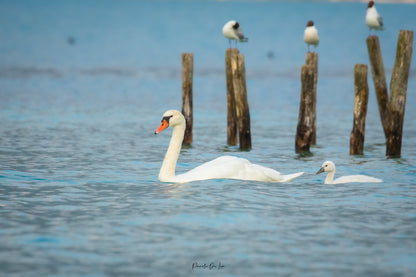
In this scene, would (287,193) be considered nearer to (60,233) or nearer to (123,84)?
(60,233)

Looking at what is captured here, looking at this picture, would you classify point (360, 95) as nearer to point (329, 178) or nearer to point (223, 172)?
point (329, 178)

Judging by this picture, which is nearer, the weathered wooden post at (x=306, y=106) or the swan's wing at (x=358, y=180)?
the swan's wing at (x=358, y=180)

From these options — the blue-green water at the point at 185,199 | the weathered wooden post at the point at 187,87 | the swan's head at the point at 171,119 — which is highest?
the weathered wooden post at the point at 187,87

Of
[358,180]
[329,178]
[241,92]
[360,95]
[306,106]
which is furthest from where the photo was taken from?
[241,92]

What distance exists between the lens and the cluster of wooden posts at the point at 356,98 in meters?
13.7

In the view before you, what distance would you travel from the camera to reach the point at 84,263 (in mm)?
6961

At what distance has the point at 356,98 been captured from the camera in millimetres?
14117

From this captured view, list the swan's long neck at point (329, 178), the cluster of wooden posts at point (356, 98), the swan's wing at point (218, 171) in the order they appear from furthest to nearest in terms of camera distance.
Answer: the cluster of wooden posts at point (356, 98) → the swan's long neck at point (329, 178) → the swan's wing at point (218, 171)

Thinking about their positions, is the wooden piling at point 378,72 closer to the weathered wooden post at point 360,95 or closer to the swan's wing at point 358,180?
the weathered wooden post at point 360,95

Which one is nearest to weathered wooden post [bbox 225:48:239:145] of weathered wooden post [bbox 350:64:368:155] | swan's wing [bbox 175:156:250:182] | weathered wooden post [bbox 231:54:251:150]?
weathered wooden post [bbox 231:54:251:150]

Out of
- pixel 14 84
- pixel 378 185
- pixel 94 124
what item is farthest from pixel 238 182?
pixel 14 84

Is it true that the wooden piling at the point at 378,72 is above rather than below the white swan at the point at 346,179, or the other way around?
above

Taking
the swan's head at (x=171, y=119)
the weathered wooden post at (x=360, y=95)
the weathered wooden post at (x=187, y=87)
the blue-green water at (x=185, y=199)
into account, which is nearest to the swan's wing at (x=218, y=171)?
the blue-green water at (x=185, y=199)

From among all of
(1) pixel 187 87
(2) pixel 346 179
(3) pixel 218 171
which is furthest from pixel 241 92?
(3) pixel 218 171
